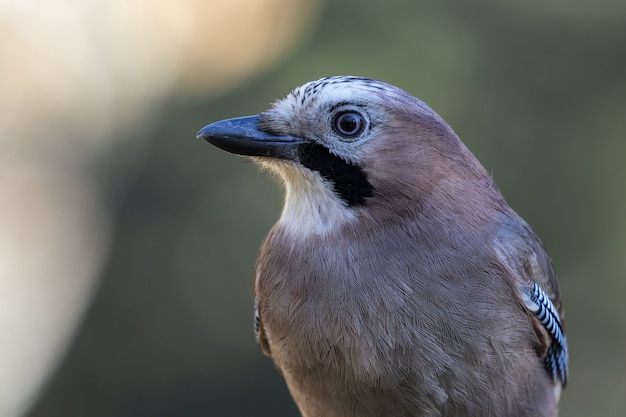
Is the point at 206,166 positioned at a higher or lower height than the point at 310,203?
higher

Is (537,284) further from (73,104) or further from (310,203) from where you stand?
(73,104)

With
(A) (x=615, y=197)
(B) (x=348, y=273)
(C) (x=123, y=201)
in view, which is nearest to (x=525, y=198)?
(A) (x=615, y=197)

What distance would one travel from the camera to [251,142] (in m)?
3.54

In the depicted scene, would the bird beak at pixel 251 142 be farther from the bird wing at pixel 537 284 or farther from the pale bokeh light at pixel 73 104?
the pale bokeh light at pixel 73 104

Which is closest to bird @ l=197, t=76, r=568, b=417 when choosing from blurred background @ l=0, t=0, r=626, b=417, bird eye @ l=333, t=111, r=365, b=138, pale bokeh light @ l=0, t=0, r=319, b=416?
bird eye @ l=333, t=111, r=365, b=138

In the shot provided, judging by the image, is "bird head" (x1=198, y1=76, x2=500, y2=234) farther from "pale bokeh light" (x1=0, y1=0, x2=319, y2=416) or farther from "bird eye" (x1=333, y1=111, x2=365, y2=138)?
"pale bokeh light" (x1=0, y1=0, x2=319, y2=416)

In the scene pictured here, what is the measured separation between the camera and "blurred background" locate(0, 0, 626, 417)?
8.62 meters

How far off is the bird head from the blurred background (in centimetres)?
487

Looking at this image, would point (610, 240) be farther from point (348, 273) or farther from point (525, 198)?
point (348, 273)

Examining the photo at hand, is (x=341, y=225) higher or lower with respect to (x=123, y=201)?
lower

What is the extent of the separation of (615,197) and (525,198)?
3.11 ft

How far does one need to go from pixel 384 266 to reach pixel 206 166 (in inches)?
252

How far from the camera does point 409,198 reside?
3.50 meters

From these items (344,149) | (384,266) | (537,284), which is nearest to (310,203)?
(344,149)
